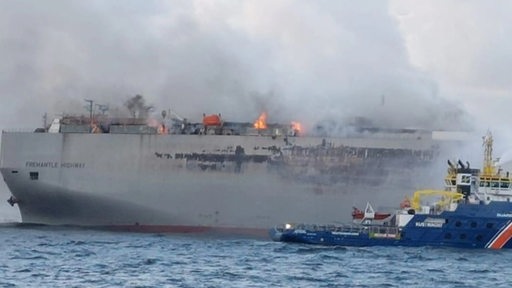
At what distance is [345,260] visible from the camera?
4625 centimetres

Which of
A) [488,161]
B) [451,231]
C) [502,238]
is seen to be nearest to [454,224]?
[451,231]

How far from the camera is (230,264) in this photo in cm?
4431

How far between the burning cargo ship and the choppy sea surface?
9.06 m

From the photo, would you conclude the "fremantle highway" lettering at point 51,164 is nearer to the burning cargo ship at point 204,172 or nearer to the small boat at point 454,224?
the burning cargo ship at point 204,172

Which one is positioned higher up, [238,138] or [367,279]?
[238,138]

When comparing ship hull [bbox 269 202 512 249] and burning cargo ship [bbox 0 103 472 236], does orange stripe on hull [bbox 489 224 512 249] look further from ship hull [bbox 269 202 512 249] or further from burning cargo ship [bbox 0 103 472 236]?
burning cargo ship [bbox 0 103 472 236]

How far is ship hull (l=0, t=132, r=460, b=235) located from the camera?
64938mm

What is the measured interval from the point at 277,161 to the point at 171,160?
5348mm

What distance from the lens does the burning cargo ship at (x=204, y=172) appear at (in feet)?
213

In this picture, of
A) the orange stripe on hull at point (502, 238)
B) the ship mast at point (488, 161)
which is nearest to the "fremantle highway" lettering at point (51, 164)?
the ship mast at point (488, 161)

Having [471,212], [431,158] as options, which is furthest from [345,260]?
[431,158]

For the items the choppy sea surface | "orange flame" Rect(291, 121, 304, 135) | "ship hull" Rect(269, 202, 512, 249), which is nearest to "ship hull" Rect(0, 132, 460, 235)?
"orange flame" Rect(291, 121, 304, 135)

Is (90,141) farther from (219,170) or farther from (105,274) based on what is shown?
(105,274)

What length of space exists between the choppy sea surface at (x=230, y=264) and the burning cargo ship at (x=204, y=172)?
9063 mm
